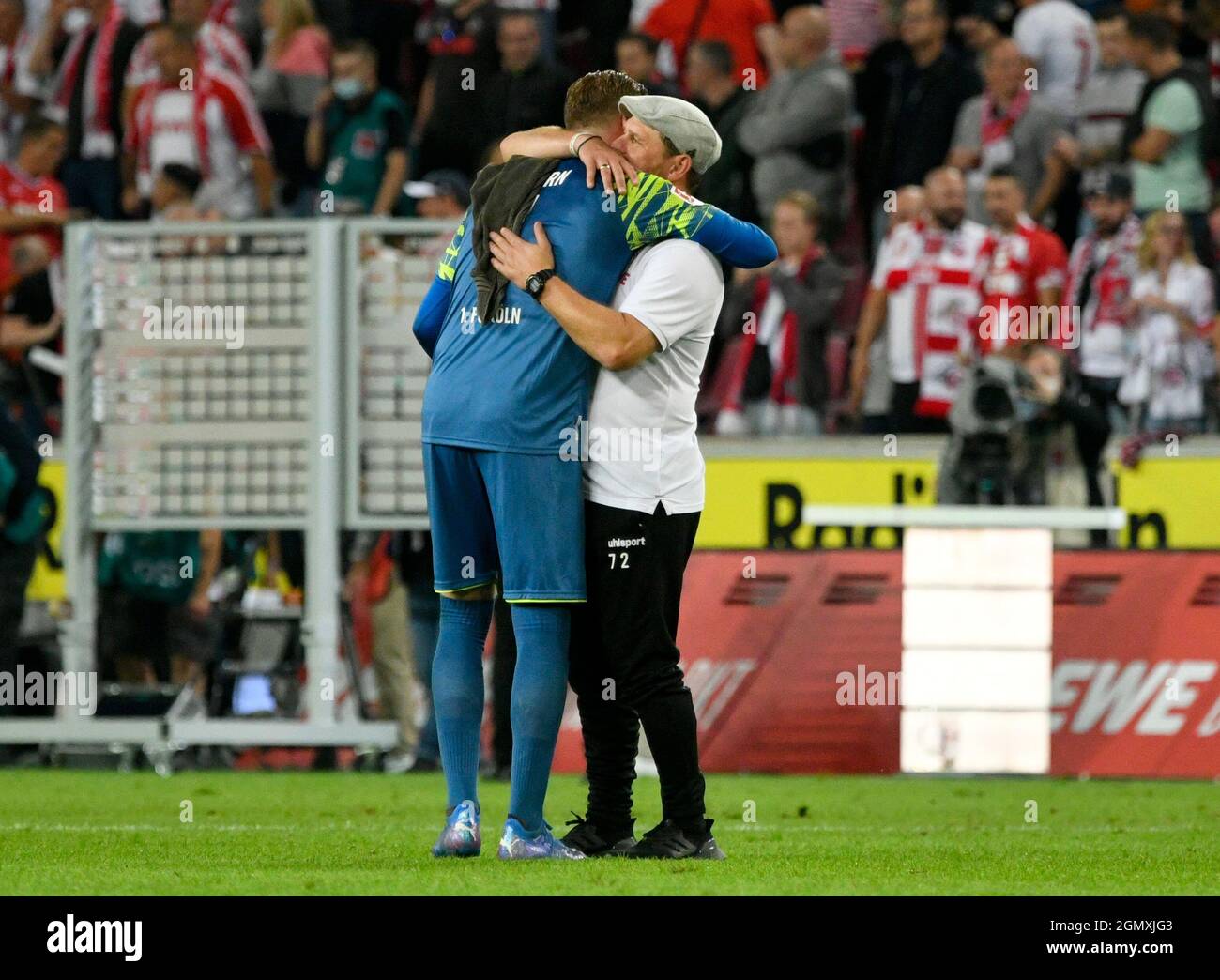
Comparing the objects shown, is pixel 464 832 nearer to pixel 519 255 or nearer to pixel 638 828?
pixel 519 255

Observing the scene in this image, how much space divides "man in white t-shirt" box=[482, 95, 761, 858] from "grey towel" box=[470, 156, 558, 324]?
54 millimetres

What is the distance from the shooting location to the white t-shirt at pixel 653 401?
700 cm

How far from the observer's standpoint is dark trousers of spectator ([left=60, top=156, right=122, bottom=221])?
16922 mm

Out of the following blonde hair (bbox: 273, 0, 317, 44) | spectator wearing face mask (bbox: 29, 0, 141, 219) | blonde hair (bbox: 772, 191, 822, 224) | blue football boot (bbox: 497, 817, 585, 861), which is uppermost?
blonde hair (bbox: 273, 0, 317, 44)

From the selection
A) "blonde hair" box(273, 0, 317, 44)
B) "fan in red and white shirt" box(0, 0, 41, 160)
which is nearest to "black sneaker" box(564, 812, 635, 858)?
"blonde hair" box(273, 0, 317, 44)

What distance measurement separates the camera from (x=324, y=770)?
1287cm

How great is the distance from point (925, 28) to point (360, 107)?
149 inches

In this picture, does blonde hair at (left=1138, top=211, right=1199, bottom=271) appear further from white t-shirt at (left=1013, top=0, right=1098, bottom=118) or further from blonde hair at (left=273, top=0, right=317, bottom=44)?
blonde hair at (left=273, top=0, right=317, bottom=44)

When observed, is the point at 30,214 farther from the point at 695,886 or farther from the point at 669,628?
the point at 695,886

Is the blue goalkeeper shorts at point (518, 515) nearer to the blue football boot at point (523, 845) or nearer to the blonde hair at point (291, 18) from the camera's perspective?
the blue football boot at point (523, 845)

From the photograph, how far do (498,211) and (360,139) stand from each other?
30.0 ft

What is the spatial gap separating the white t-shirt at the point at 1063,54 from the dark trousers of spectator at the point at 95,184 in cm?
638

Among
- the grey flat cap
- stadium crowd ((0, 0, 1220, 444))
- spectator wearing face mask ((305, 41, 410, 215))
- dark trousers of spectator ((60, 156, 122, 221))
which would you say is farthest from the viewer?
dark trousers of spectator ((60, 156, 122, 221))
